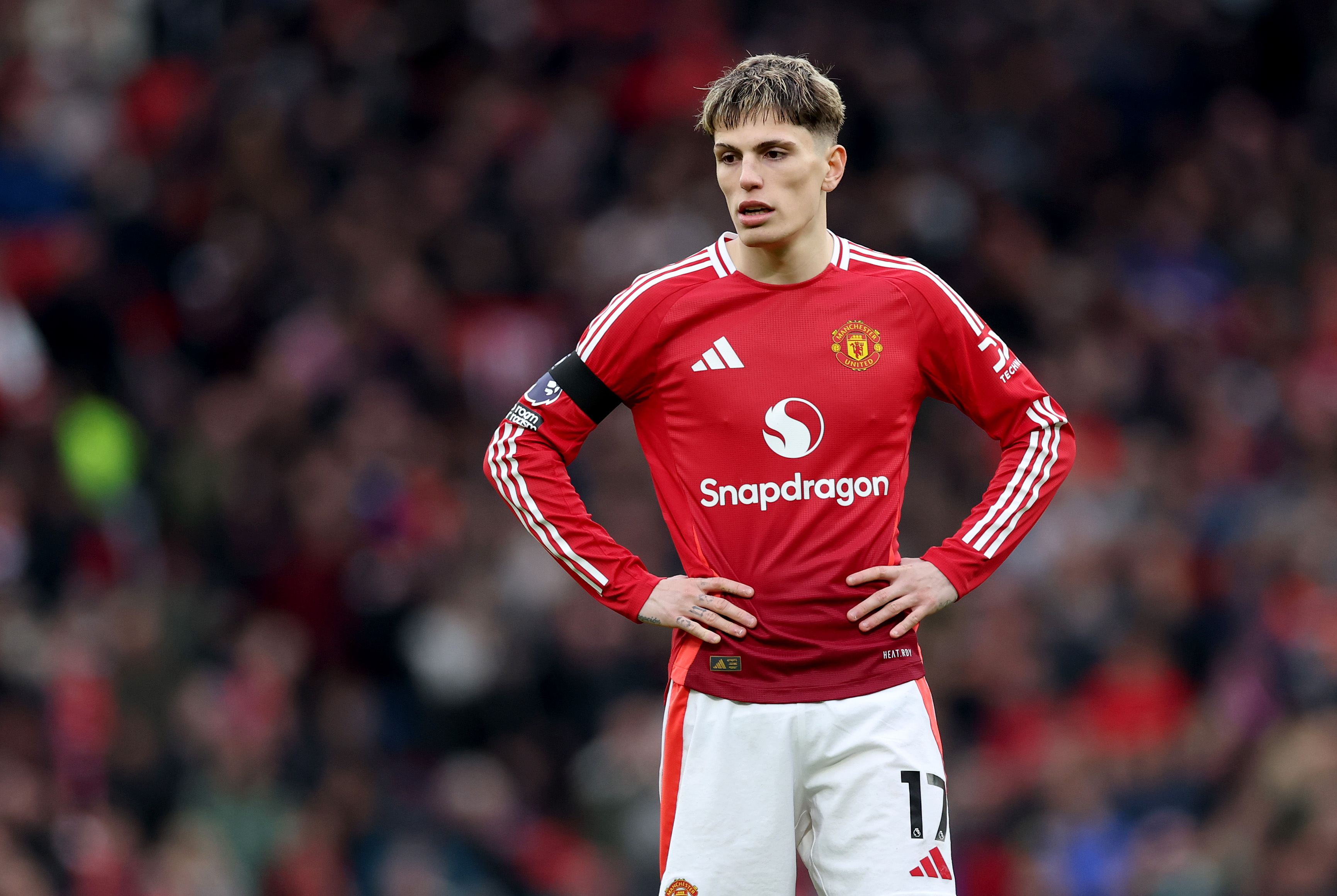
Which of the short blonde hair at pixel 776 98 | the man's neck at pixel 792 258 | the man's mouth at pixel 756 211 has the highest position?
the short blonde hair at pixel 776 98

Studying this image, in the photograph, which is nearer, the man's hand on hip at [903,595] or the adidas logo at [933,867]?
the adidas logo at [933,867]

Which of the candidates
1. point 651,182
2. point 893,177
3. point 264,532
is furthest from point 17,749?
point 893,177

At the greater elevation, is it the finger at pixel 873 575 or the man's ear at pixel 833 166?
the man's ear at pixel 833 166

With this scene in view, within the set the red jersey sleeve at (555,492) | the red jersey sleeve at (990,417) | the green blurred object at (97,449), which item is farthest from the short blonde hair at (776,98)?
the green blurred object at (97,449)

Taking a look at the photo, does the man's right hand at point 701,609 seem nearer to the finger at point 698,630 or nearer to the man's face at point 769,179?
the finger at point 698,630

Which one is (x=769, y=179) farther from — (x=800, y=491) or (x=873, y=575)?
(x=873, y=575)

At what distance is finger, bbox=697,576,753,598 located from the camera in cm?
491

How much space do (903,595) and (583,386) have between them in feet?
3.42

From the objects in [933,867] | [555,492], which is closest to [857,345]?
[555,492]

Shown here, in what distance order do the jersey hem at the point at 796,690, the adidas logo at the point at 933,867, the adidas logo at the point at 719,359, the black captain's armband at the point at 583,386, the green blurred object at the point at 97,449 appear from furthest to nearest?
the green blurred object at the point at 97,449 → the black captain's armband at the point at 583,386 → the adidas logo at the point at 719,359 → the jersey hem at the point at 796,690 → the adidas logo at the point at 933,867

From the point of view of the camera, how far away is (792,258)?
16.4 feet

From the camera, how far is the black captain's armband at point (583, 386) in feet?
16.8

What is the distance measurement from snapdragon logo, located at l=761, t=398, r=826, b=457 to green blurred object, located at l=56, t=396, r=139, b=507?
6.90 meters

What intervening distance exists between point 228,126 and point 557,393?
8349 millimetres
